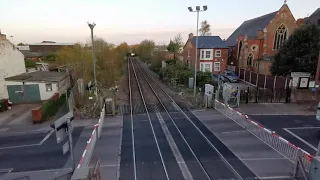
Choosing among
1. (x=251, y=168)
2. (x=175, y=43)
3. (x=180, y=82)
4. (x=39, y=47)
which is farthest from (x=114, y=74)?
(x=39, y=47)

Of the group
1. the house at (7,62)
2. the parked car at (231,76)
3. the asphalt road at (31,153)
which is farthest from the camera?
the parked car at (231,76)

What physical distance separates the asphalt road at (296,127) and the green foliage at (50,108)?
635 inches

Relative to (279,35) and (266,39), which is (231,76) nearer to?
(266,39)

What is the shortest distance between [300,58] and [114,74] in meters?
24.4

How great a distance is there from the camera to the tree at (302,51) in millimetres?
24844

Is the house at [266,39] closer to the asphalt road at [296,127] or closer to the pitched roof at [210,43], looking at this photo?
the pitched roof at [210,43]

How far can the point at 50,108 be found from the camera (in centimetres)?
1712

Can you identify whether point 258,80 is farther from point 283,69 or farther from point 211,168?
point 211,168

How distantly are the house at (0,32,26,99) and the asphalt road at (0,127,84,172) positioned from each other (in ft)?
33.6

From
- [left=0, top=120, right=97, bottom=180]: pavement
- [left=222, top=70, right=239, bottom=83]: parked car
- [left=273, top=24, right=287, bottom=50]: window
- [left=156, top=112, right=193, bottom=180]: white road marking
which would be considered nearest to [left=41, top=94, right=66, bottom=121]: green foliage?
[left=0, top=120, right=97, bottom=180]: pavement

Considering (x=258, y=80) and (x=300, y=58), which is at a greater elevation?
(x=300, y=58)

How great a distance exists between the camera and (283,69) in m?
26.3

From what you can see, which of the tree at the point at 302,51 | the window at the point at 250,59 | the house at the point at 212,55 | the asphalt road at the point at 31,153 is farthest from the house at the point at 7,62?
the window at the point at 250,59

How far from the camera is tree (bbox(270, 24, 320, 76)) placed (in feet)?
81.5
